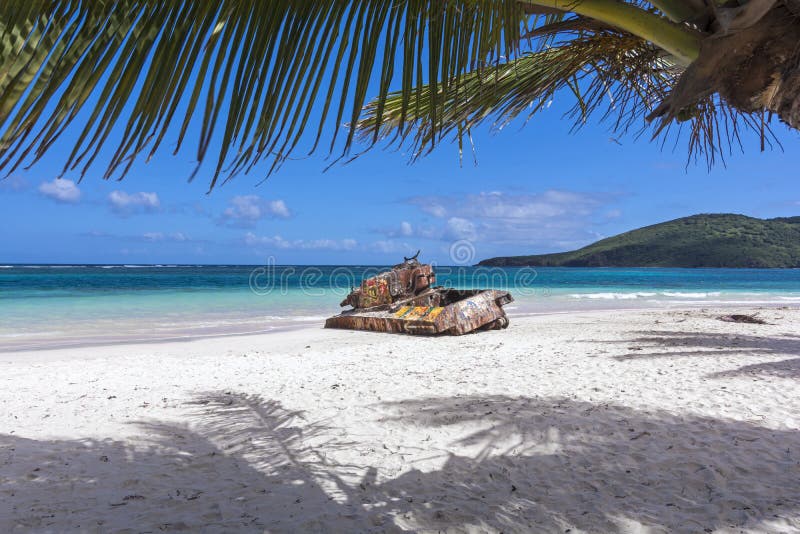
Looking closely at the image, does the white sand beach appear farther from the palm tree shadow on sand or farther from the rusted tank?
the rusted tank

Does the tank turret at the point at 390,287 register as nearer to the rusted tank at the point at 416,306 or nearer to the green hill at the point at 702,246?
the rusted tank at the point at 416,306

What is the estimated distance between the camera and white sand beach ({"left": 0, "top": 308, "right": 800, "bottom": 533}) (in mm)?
2461

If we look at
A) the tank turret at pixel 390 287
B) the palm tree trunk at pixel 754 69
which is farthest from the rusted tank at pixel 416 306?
the palm tree trunk at pixel 754 69

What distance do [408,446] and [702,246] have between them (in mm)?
91519

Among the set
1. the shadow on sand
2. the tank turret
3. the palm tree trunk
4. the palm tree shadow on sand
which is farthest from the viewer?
the tank turret

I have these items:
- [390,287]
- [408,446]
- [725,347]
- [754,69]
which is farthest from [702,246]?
[754,69]

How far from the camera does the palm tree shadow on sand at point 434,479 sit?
2400 mm

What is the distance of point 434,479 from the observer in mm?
2875

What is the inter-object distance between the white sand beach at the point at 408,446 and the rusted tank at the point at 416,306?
3000mm

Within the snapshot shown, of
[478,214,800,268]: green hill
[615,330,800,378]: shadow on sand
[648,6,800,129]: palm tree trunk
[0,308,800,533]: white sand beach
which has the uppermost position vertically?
[478,214,800,268]: green hill

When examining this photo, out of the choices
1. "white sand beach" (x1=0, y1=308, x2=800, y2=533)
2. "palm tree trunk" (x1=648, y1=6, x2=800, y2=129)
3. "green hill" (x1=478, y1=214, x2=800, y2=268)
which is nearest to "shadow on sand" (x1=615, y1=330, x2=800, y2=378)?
"white sand beach" (x1=0, y1=308, x2=800, y2=533)

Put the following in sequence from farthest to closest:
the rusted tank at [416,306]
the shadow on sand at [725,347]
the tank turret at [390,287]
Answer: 1. the tank turret at [390,287]
2. the rusted tank at [416,306]
3. the shadow on sand at [725,347]

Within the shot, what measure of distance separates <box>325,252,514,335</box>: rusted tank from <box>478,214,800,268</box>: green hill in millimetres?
77983

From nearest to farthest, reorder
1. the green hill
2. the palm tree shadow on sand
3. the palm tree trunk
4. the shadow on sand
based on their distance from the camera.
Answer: the palm tree trunk → the palm tree shadow on sand → the shadow on sand → the green hill
